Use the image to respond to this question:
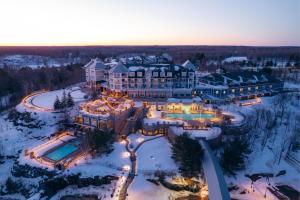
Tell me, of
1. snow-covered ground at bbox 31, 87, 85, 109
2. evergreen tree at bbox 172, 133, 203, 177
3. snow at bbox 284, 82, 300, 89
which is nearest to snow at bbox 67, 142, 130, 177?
evergreen tree at bbox 172, 133, 203, 177

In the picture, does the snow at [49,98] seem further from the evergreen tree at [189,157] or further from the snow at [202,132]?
the evergreen tree at [189,157]

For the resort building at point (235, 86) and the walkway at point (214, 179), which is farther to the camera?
the resort building at point (235, 86)

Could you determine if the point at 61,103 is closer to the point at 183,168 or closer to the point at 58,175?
the point at 58,175

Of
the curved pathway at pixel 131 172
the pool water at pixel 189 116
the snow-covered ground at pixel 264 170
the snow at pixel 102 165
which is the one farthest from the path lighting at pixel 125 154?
the snow-covered ground at pixel 264 170

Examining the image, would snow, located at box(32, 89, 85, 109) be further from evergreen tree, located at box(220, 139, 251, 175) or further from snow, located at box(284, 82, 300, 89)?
snow, located at box(284, 82, 300, 89)

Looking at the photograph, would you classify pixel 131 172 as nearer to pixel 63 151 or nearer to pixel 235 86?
pixel 63 151

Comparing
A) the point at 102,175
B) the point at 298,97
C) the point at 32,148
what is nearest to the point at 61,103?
the point at 32,148
